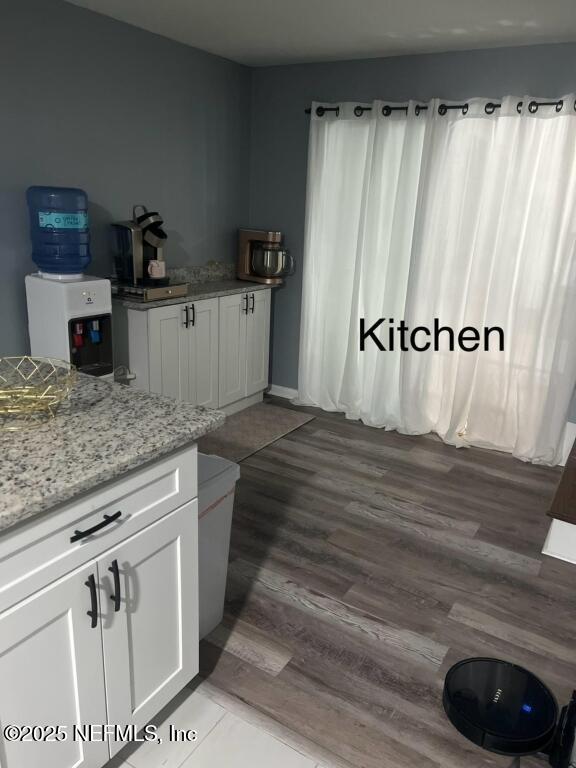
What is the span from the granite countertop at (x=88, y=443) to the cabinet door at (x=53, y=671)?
0.75ft

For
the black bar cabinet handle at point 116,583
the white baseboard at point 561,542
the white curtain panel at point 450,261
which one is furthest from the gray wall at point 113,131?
the white baseboard at point 561,542

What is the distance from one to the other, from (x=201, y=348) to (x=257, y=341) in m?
0.68

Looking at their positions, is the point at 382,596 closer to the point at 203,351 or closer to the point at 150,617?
the point at 150,617

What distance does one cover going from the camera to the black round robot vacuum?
1777mm

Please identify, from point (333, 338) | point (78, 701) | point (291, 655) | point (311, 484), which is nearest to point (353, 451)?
point (311, 484)

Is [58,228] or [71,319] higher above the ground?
[58,228]

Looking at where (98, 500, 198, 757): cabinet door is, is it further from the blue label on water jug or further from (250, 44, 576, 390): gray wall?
(250, 44, 576, 390): gray wall

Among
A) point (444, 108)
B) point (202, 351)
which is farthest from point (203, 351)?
point (444, 108)

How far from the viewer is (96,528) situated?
1.37m

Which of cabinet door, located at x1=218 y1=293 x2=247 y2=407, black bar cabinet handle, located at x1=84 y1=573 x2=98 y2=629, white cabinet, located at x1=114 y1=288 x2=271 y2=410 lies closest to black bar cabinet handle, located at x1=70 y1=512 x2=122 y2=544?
black bar cabinet handle, located at x1=84 y1=573 x2=98 y2=629

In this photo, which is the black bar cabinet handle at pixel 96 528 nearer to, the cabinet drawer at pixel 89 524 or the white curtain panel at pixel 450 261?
the cabinet drawer at pixel 89 524

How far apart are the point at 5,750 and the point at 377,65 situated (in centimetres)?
417

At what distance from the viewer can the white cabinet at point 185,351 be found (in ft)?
11.8

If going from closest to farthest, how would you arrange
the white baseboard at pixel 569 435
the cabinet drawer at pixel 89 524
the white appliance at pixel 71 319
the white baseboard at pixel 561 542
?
the cabinet drawer at pixel 89 524, the white baseboard at pixel 561 542, the white appliance at pixel 71 319, the white baseboard at pixel 569 435
